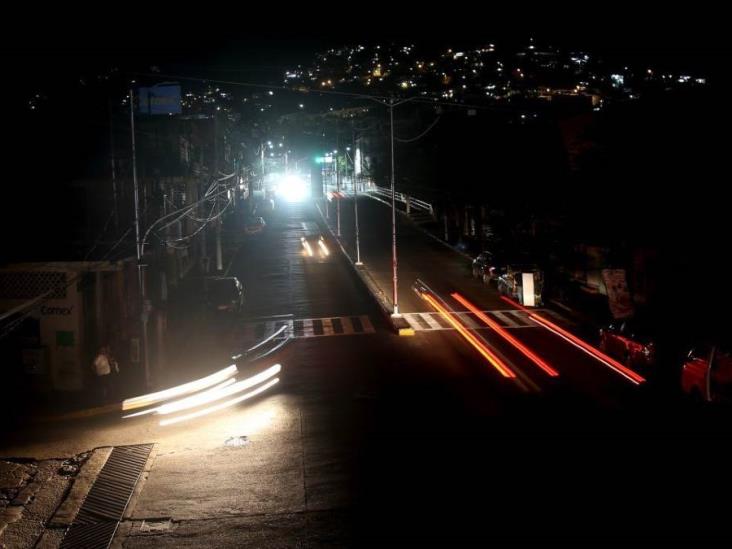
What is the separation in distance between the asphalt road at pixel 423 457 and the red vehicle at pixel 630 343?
759mm

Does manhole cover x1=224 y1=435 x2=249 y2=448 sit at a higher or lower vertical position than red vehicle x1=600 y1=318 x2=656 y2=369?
lower

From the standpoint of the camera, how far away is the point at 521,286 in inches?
1236

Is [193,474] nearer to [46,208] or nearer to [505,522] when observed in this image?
[505,522]

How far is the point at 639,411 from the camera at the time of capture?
1523cm

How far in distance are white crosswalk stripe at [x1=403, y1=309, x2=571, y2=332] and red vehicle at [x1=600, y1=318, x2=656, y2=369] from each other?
18.7 feet

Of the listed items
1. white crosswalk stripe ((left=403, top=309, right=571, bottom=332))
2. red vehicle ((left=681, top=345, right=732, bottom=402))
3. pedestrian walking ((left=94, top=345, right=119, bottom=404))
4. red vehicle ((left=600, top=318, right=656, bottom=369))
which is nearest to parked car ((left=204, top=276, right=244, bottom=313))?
white crosswalk stripe ((left=403, top=309, right=571, bottom=332))

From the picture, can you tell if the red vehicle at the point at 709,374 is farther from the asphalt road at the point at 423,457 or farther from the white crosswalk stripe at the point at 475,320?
the white crosswalk stripe at the point at 475,320

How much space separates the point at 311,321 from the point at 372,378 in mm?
9902

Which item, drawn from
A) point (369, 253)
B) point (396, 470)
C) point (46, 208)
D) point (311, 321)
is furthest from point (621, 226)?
point (369, 253)

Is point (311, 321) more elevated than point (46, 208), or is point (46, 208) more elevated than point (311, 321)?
point (46, 208)

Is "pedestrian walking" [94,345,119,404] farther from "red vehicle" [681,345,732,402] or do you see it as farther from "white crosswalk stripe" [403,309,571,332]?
"red vehicle" [681,345,732,402]

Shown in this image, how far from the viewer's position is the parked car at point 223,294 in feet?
94.5

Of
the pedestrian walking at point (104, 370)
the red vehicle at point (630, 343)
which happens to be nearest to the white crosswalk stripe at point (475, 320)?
the red vehicle at point (630, 343)

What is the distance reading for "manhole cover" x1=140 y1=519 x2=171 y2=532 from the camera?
10.1 metres
